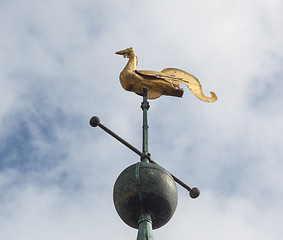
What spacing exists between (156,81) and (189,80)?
0.77 m

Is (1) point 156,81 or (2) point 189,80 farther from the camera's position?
(2) point 189,80

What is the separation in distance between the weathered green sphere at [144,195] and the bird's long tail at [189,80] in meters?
2.71

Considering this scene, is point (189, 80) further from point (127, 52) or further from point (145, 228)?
point (145, 228)

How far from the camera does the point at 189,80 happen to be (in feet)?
36.1

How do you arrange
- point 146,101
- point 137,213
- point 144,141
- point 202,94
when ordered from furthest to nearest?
1. point 202,94
2. point 146,101
3. point 144,141
4. point 137,213

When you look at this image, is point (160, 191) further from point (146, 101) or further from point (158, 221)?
point (146, 101)

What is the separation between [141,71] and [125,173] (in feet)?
8.38

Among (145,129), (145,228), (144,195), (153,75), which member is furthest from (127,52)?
(145,228)

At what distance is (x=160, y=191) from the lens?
8383mm

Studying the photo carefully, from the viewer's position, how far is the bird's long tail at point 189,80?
35.7 ft

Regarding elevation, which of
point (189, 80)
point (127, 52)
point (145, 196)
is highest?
point (127, 52)

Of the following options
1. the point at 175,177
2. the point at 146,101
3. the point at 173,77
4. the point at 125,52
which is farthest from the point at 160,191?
the point at 125,52

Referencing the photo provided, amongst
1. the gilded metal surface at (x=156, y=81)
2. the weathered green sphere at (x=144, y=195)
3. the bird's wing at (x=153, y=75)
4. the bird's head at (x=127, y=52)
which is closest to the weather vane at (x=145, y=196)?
the weathered green sphere at (x=144, y=195)

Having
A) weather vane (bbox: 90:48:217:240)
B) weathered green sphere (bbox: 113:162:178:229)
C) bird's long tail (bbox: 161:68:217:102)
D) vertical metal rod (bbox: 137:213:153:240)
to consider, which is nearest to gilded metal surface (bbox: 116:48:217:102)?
bird's long tail (bbox: 161:68:217:102)
